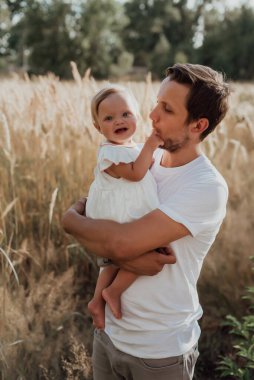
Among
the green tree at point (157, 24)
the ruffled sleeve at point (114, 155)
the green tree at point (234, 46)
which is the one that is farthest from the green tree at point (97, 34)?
the ruffled sleeve at point (114, 155)

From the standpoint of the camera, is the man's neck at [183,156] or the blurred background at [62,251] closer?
the man's neck at [183,156]

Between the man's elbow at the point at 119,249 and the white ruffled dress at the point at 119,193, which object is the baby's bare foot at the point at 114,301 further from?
the white ruffled dress at the point at 119,193

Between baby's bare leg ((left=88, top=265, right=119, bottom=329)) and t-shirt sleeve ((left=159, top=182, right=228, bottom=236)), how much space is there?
317mm

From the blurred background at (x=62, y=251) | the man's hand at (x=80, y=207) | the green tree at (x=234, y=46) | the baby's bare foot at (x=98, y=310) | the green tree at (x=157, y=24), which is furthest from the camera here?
→ the green tree at (x=157, y=24)

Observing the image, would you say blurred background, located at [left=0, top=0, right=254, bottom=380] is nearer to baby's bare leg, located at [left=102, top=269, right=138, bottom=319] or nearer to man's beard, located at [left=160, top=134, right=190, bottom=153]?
man's beard, located at [left=160, top=134, right=190, bottom=153]

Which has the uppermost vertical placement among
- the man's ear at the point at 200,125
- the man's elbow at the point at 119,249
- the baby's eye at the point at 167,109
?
the baby's eye at the point at 167,109

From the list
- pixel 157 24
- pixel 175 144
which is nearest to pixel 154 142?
pixel 175 144

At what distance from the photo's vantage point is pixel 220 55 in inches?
1638

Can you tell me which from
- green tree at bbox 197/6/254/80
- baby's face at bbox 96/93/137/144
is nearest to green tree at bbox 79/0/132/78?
green tree at bbox 197/6/254/80

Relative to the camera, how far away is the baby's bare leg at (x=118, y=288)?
154 cm

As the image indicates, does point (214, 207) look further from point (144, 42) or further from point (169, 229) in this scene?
point (144, 42)

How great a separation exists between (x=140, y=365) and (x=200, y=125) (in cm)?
77

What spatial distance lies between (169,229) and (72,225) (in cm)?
38

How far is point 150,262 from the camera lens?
1.48 meters
